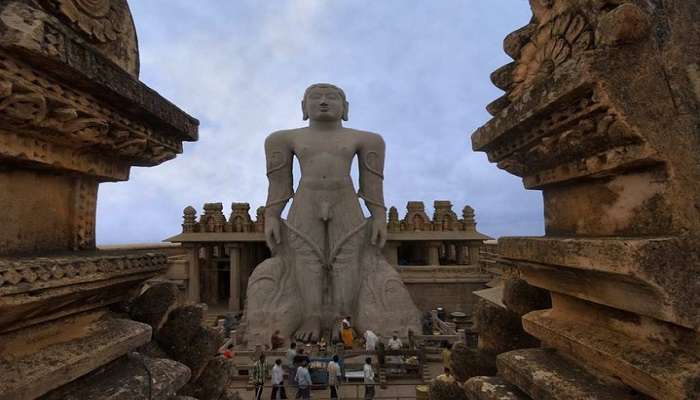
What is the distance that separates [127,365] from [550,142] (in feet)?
8.17

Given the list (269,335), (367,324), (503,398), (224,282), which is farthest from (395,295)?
(224,282)

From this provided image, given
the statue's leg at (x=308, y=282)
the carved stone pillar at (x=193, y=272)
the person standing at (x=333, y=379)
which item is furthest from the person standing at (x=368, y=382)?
the carved stone pillar at (x=193, y=272)

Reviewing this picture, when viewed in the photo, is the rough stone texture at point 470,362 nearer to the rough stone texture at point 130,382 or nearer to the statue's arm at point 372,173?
the rough stone texture at point 130,382

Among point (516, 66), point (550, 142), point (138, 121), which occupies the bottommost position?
point (550, 142)

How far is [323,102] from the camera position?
8844mm

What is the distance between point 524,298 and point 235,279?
12922mm

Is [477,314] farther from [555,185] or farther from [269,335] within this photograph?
[269,335]

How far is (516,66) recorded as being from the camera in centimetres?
247

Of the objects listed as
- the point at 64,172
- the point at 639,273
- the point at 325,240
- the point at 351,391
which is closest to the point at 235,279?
the point at 325,240

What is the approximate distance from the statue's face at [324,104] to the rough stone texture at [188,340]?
630cm

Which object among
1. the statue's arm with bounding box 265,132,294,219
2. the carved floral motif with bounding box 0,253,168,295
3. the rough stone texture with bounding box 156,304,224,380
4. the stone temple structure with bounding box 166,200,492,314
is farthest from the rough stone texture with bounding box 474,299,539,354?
the stone temple structure with bounding box 166,200,492,314

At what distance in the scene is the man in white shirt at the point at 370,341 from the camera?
7102 millimetres

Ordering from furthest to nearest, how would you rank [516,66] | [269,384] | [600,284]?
1. [269,384]
2. [516,66]
3. [600,284]

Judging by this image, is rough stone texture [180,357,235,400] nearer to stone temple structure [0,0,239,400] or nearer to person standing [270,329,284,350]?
stone temple structure [0,0,239,400]
